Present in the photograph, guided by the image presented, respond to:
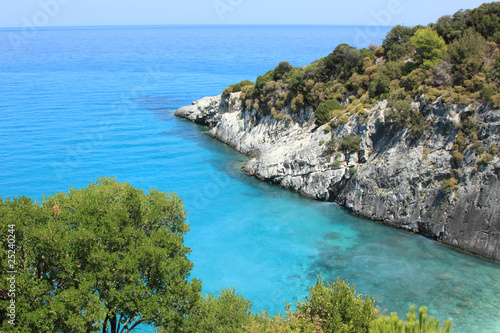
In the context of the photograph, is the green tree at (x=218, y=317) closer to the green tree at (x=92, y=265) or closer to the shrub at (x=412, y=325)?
the green tree at (x=92, y=265)

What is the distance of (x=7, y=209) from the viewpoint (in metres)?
16.7

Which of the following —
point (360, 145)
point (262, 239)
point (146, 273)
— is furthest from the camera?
point (360, 145)

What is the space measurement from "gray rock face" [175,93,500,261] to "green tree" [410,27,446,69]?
21.4 ft

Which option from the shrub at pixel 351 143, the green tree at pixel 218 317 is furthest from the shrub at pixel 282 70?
the green tree at pixel 218 317

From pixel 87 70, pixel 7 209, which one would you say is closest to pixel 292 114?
pixel 7 209

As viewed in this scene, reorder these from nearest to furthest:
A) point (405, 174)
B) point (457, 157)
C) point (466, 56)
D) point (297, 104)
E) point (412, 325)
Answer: point (412, 325)
point (457, 157)
point (405, 174)
point (466, 56)
point (297, 104)

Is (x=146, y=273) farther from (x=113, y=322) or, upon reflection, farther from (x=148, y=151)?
(x=148, y=151)

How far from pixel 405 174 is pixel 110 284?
28975mm

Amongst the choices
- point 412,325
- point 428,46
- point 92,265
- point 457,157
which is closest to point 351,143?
point 457,157

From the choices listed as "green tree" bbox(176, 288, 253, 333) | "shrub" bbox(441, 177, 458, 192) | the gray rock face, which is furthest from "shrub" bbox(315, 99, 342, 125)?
"green tree" bbox(176, 288, 253, 333)

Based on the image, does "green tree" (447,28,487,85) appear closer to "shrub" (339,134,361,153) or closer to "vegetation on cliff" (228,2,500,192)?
"vegetation on cliff" (228,2,500,192)

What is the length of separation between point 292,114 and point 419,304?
33288 millimetres

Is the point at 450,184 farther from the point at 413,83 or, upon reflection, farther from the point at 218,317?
the point at 218,317

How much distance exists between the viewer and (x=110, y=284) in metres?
16.8
